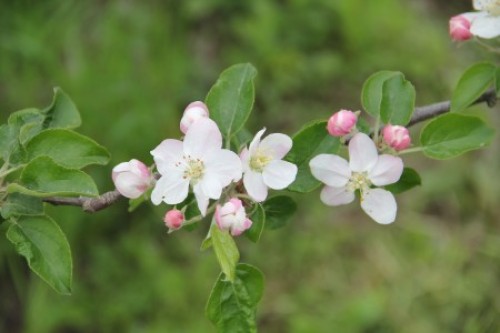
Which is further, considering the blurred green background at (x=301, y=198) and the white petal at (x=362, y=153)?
the blurred green background at (x=301, y=198)

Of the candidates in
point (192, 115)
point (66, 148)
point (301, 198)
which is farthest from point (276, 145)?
point (301, 198)

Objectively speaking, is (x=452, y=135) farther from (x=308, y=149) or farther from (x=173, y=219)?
(x=173, y=219)

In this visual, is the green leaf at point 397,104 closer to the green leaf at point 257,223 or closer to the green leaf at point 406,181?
the green leaf at point 406,181

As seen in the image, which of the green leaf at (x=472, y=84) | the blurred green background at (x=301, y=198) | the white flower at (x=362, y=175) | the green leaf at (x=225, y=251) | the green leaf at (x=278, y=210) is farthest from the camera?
the blurred green background at (x=301, y=198)

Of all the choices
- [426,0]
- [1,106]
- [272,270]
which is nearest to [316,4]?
[426,0]

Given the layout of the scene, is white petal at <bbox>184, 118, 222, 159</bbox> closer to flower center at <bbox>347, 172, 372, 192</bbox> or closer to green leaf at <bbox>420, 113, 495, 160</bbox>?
flower center at <bbox>347, 172, 372, 192</bbox>

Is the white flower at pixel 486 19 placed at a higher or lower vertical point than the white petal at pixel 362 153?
higher

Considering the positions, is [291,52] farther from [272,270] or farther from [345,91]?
[272,270]

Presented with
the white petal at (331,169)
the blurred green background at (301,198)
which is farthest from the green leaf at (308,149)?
the blurred green background at (301,198)
